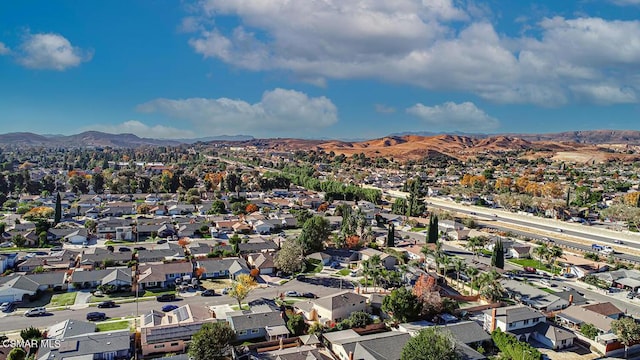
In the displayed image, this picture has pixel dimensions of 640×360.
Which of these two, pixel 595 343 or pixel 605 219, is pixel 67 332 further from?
pixel 605 219

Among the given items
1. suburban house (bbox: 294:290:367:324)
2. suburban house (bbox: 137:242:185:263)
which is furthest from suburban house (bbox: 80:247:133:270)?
suburban house (bbox: 294:290:367:324)

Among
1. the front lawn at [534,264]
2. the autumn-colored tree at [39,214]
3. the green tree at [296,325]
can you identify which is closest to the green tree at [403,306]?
the green tree at [296,325]

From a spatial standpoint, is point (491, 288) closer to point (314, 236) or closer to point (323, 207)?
point (314, 236)

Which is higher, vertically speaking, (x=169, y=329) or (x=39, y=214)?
(x=169, y=329)

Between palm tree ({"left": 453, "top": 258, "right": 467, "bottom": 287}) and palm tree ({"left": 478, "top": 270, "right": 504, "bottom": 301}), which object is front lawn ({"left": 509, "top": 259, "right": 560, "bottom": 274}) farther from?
palm tree ({"left": 478, "top": 270, "right": 504, "bottom": 301})

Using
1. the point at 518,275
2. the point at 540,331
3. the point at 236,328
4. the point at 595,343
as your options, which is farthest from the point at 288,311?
the point at 518,275

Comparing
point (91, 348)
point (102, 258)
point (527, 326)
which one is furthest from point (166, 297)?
point (527, 326)

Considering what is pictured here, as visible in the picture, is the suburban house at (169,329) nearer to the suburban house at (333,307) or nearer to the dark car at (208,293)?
the dark car at (208,293)
